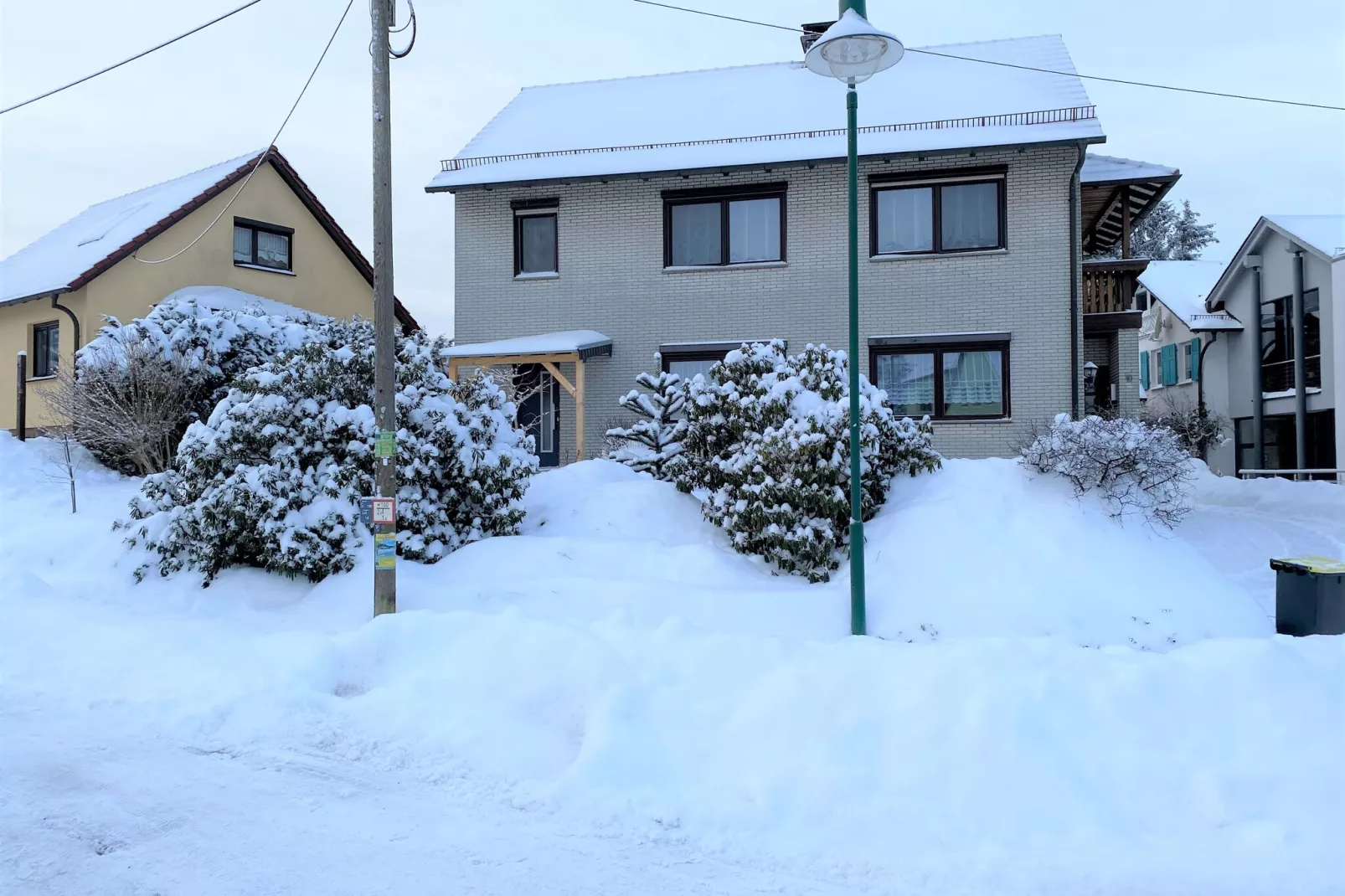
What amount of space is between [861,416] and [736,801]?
5.45 metres

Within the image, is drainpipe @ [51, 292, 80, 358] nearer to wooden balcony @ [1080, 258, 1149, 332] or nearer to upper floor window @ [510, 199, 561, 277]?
upper floor window @ [510, 199, 561, 277]

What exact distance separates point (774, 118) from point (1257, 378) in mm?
17386

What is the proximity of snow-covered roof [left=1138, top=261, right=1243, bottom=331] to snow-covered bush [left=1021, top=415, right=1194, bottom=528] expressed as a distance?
21.7 meters

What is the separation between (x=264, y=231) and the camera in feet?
76.0

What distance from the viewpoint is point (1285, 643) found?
6.02m

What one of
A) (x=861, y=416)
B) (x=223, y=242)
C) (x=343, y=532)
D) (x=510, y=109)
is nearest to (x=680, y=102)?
(x=510, y=109)

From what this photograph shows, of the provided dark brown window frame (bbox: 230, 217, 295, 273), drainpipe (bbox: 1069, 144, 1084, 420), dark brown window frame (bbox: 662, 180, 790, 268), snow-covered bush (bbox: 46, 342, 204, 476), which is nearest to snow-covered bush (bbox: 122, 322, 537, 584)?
snow-covered bush (bbox: 46, 342, 204, 476)

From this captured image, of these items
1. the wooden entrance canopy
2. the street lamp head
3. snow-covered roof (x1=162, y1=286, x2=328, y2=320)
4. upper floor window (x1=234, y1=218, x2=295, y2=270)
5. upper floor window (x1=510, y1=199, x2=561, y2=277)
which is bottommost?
the wooden entrance canopy

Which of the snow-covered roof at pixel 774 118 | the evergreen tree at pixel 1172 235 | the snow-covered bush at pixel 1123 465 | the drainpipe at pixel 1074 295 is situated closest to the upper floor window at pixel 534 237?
the snow-covered roof at pixel 774 118

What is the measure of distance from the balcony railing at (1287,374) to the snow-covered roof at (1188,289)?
1.75 meters

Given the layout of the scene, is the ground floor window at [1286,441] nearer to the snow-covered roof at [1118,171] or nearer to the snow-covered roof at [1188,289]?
the snow-covered roof at [1188,289]

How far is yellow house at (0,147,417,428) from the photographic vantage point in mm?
19734

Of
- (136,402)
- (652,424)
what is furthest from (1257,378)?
(136,402)

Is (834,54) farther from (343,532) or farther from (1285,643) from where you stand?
(343,532)
